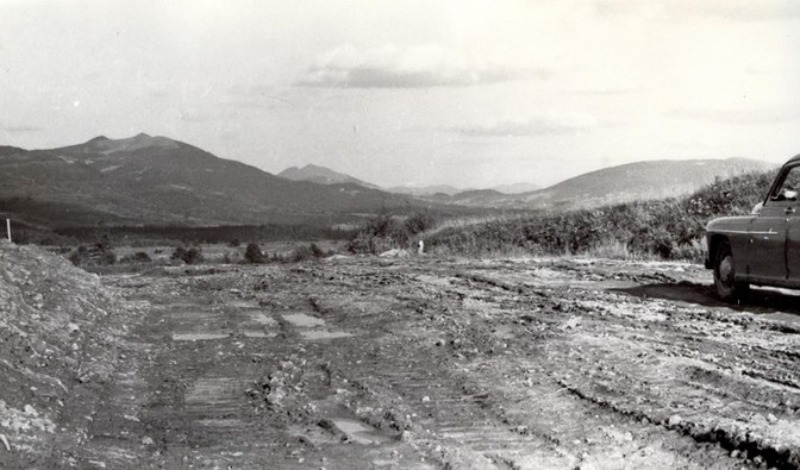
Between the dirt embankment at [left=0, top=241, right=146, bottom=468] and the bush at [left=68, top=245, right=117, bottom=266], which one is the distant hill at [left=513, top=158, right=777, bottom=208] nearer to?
the bush at [left=68, top=245, right=117, bottom=266]

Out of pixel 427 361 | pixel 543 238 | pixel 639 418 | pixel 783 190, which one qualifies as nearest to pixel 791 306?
pixel 783 190

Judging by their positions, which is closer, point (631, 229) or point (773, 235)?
point (773, 235)

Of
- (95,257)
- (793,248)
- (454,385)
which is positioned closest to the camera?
(454,385)

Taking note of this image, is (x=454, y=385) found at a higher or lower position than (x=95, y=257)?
higher

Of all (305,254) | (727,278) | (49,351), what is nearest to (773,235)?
(727,278)

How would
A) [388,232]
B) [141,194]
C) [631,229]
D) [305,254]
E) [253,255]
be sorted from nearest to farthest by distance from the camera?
[631,229] < [388,232] < [305,254] < [253,255] < [141,194]

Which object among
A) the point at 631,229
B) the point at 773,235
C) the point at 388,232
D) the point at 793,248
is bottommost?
the point at 388,232

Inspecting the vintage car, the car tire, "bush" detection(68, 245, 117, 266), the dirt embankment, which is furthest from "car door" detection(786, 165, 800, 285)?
"bush" detection(68, 245, 117, 266)

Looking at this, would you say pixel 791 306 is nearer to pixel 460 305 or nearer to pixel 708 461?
pixel 460 305

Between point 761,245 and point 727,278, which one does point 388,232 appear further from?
point 761,245
